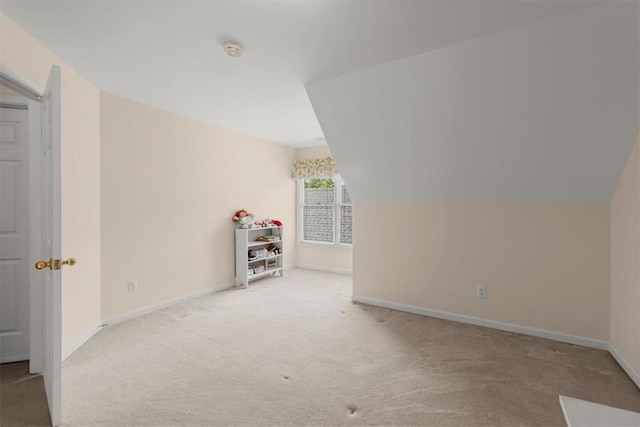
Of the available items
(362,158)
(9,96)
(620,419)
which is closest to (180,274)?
(9,96)

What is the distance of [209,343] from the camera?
265 cm

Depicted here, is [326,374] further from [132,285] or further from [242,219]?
[242,219]

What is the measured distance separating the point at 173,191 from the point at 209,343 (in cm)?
192

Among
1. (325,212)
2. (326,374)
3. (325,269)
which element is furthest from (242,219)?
(326,374)

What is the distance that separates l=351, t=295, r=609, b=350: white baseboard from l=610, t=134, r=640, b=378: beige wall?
0.17 meters

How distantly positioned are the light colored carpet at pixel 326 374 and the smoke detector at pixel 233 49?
2.33 meters

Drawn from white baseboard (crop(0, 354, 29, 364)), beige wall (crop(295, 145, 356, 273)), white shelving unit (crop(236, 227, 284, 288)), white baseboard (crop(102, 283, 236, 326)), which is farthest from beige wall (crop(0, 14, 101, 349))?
beige wall (crop(295, 145, 356, 273))

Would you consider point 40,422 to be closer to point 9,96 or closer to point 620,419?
point 9,96

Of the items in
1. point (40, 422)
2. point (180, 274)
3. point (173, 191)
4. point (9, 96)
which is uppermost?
point (9, 96)

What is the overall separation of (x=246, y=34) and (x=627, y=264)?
3.20 m

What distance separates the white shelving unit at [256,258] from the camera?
14.6 feet

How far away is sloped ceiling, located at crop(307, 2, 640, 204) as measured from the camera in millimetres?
1900

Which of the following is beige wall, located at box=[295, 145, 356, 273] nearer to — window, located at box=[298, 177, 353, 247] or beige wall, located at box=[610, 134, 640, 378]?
window, located at box=[298, 177, 353, 247]

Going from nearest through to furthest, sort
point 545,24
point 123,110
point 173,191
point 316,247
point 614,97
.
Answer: point 545,24 < point 614,97 < point 123,110 < point 173,191 < point 316,247
